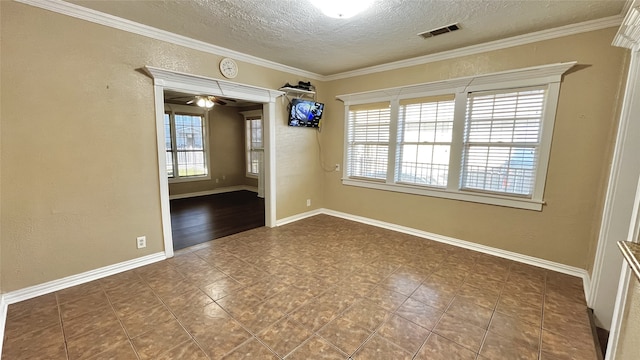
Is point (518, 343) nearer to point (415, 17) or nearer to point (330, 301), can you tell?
point (330, 301)

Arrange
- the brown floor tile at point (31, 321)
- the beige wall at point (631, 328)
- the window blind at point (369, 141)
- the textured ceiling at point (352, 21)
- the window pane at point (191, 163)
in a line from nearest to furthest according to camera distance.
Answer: the beige wall at point (631, 328) < the brown floor tile at point (31, 321) < the textured ceiling at point (352, 21) < the window blind at point (369, 141) < the window pane at point (191, 163)

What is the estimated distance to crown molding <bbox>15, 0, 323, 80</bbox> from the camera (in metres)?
2.26

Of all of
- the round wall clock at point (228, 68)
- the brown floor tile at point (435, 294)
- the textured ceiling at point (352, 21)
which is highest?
the textured ceiling at point (352, 21)

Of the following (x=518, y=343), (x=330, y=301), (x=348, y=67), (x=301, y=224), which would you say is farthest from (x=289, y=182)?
(x=518, y=343)

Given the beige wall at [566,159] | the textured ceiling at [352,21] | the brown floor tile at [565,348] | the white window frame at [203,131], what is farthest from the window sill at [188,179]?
the brown floor tile at [565,348]

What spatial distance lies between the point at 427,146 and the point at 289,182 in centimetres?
230

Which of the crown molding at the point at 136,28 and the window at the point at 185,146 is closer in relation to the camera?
the crown molding at the point at 136,28

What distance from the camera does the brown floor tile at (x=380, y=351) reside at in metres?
1.73

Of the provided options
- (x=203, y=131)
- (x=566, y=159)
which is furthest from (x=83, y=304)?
(x=203, y=131)

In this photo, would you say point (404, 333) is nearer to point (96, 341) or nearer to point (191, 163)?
point (96, 341)

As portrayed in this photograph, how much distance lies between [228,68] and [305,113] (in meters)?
1.43

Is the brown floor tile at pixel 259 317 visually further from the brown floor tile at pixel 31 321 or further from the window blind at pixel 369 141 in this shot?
the window blind at pixel 369 141

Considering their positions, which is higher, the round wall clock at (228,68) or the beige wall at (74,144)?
the round wall clock at (228,68)

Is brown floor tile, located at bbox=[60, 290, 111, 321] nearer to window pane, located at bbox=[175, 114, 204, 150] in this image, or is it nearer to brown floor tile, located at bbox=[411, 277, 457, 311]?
brown floor tile, located at bbox=[411, 277, 457, 311]
